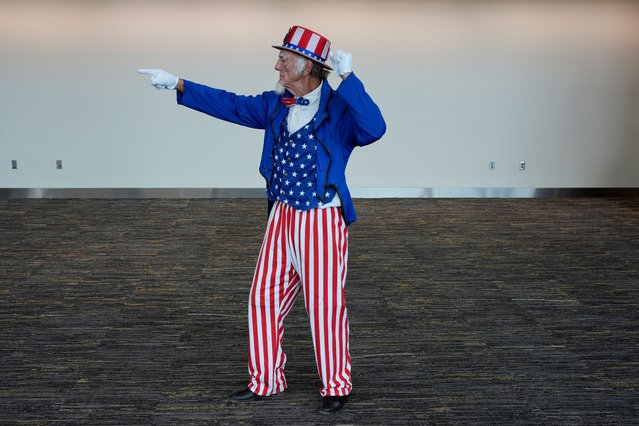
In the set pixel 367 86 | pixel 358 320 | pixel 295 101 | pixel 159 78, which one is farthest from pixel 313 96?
pixel 367 86

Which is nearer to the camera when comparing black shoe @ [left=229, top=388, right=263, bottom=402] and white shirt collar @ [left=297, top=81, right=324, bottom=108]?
white shirt collar @ [left=297, top=81, right=324, bottom=108]

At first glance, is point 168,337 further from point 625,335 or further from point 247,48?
point 247,48

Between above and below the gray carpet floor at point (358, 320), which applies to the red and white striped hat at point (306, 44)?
above

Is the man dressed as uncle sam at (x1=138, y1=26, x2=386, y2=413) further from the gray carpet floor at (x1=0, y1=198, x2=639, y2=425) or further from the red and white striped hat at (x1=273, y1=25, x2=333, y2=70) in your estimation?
the gray carpet floor at (x1=0, y1=198, x2=639, y2=425)

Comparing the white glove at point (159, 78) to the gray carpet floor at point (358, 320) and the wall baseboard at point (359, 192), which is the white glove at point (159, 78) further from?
the wall baseboard at point (359, 192)

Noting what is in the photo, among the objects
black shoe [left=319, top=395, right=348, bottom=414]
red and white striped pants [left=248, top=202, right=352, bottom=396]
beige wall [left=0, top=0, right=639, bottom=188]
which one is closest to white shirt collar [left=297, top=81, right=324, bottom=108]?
red and white striped pants [left=248, top=202, right=352, bottom=396]

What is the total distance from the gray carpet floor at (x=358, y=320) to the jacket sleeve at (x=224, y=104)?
1.23 m

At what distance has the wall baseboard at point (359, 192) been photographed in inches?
342

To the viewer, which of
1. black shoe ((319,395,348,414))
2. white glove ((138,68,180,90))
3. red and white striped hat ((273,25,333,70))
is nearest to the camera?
red and white striped hat ((273,25,333,70))

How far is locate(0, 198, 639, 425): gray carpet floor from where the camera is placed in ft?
12.6

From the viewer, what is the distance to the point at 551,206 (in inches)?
335

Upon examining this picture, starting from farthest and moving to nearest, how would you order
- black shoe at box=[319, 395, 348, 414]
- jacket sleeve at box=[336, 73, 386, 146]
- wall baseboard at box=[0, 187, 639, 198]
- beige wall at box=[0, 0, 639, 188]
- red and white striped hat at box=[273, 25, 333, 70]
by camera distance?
wall baseboard at box=[0, 187, 639, 198]
beige wall at box=[0, 0, 639, 188]
black shoe at box=[319, 395, 348, 414]
red and white striped hat at box=[273, 25, 333, 70]
jacket sleeve at box=[336, 73, 386, 146]

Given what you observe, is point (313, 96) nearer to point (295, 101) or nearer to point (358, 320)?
point (295, 101)

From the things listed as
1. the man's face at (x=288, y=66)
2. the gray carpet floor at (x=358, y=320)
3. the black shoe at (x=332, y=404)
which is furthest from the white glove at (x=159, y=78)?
the black shoe at (x=332, y=404)
